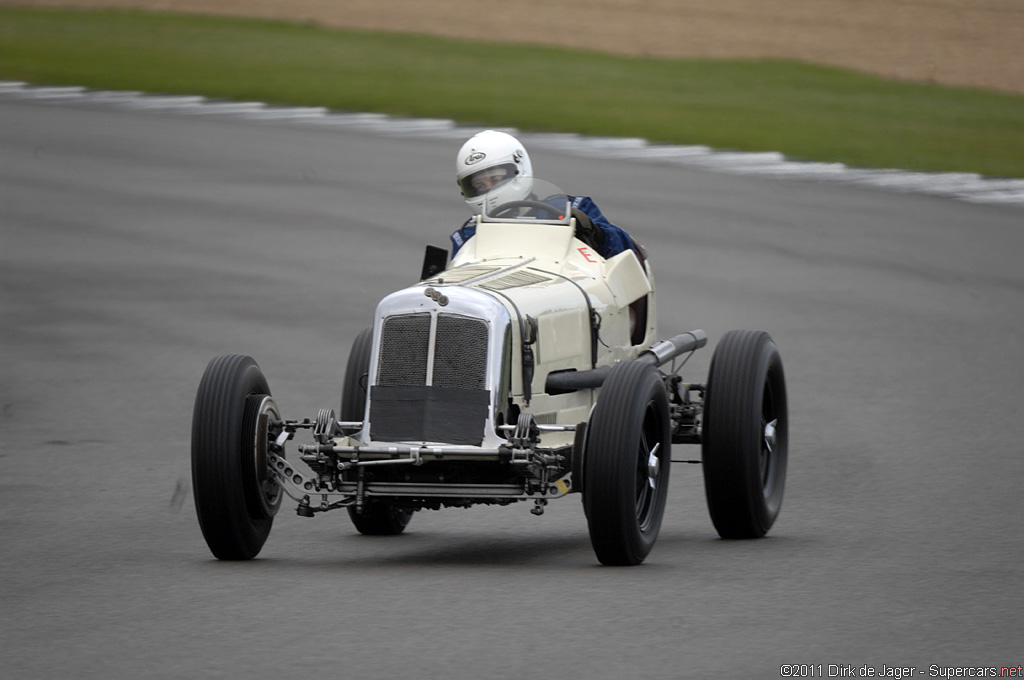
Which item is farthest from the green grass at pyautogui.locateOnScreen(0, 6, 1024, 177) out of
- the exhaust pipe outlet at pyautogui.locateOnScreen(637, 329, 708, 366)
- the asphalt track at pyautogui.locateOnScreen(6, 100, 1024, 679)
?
the exhaust pipe outlet at pyautogui.locateOnScreen(637, 329, 708, 366)

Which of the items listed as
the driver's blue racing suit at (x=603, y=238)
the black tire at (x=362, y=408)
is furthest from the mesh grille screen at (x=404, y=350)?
the driver's blue racing suit at (x=603, y=238)

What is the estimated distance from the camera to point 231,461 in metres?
7.45

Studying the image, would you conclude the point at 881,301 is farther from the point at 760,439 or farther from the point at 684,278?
the point at 760,439

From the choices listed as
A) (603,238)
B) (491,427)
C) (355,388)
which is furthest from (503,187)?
(491,427)

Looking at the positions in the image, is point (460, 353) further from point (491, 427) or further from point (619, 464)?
point (619, 464)

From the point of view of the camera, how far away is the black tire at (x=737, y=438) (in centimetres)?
837

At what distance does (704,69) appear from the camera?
114 ft

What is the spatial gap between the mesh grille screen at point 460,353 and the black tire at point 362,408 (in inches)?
35.2

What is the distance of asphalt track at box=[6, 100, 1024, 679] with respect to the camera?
6.04 meters

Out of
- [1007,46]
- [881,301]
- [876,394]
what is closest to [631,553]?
[876,394]

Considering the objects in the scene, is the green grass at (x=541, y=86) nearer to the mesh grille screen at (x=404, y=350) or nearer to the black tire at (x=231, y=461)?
the mesh grille screen at (x=404, y=350)

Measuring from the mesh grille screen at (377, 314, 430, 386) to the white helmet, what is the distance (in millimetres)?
1871

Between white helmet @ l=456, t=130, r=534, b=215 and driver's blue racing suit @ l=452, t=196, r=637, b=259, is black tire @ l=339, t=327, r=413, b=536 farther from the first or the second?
white helmet @ l=456, t=130, r=534, b=215

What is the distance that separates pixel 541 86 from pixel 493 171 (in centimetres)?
2209
